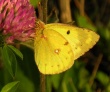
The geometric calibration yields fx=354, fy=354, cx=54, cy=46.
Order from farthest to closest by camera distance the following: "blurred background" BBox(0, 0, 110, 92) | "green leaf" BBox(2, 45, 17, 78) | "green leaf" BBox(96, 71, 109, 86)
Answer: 1. "green leaf" BBox(96, 71, 109, 86)
2. "blurred background" BBox(0, 0, 110, 92)
3. "green leaf" BBox(2, 45, 17, 78)

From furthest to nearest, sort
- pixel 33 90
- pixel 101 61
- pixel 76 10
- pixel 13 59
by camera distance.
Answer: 1. pixel 76 10
2. pixel 101 61
3. pixel 33 90
4. pixel 13 59

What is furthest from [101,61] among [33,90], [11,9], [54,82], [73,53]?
[11,9]

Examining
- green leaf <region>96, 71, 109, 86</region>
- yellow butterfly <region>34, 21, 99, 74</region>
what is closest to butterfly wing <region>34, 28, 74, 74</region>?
yellow butterfly <region>34, 21, 99, 74</region>

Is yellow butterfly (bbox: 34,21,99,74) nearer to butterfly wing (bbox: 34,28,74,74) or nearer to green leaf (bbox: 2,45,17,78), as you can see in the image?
butterfly wing (bbox: 34,28,74,74)

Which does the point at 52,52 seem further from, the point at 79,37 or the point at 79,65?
the point at 79,65

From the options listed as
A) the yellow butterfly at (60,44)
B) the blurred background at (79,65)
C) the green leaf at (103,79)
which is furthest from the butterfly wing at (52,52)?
the green leaf at (103,79)

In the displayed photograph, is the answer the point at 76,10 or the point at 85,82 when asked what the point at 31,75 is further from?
the point at 76,10
